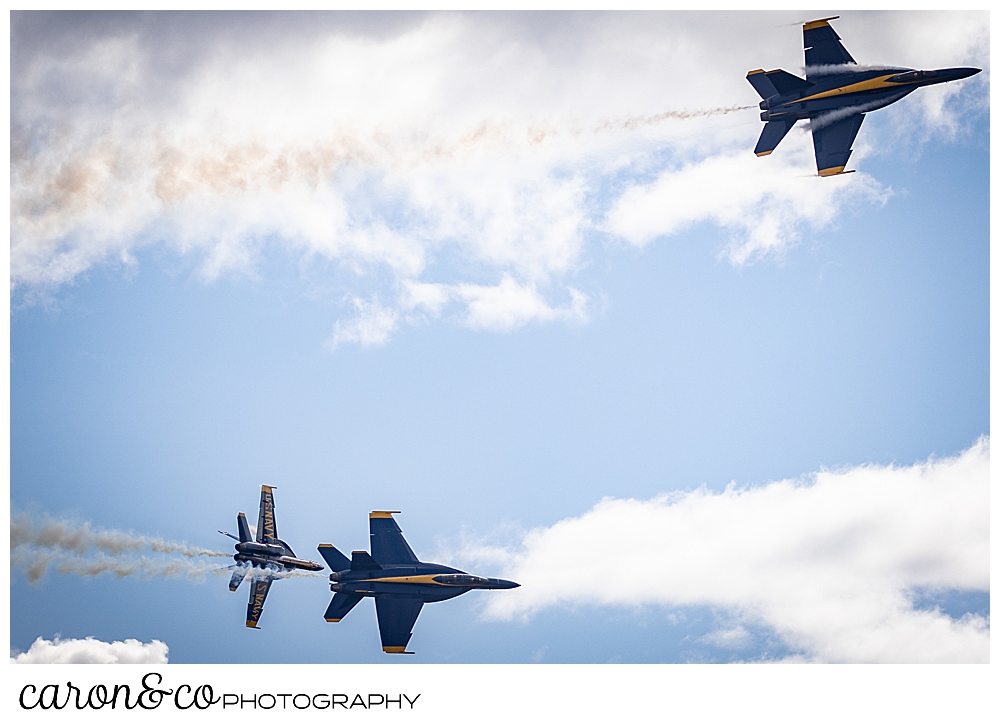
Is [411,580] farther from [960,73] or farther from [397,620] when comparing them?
[960,73]

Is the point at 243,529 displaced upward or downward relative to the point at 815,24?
downward

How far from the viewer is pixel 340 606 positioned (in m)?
54.4

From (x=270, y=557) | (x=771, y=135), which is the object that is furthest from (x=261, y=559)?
(x=771, y=135)

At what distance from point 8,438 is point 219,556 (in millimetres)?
10537

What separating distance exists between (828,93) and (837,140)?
7.04 ft

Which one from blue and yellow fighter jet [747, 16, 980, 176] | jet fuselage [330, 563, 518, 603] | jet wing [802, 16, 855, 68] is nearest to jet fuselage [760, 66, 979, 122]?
blue and yellow fighter jet [747, 16, 980, 176]

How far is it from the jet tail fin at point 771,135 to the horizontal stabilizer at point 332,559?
25.0 metres

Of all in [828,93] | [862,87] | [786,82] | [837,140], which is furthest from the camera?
[837,140]

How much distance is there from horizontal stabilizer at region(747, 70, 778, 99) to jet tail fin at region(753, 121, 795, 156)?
118 centimetres

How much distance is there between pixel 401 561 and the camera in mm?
55469

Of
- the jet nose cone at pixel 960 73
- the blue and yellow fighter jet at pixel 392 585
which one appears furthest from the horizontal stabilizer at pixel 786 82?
the blue and yellow fighter jet at pixel 392 585

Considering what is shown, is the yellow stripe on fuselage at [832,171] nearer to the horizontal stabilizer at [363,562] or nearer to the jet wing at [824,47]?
the jet wing at [824,47]
